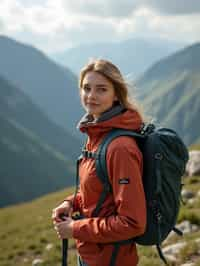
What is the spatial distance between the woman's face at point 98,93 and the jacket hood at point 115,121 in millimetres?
125

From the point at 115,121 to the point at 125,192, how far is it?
0.75 m

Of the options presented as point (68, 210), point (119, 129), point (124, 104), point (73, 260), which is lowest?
point (73, 260)

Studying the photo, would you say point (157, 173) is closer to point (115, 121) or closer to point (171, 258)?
point (115, 121)

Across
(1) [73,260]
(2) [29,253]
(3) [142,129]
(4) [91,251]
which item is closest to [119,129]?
(3) [142,129]

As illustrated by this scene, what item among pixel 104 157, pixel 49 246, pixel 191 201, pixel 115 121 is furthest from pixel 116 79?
pixel 49 246

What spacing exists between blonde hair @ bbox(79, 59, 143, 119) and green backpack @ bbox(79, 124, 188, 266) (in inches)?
16.3

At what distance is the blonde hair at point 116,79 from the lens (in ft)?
15.6

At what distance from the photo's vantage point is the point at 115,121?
4.52 metres

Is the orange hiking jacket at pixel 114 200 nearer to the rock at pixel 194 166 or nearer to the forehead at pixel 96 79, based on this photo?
the forehead at pixel 96 79

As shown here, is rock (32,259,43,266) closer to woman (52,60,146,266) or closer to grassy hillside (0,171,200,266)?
grassy hillside (0,171,200,266)

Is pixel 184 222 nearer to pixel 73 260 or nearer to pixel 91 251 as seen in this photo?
pixel 73 260

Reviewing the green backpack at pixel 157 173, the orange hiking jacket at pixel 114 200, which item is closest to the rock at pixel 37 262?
the orange hiking jacket at pixel 114 200

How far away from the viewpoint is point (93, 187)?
452 centimetres

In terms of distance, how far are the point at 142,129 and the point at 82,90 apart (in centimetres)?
92
